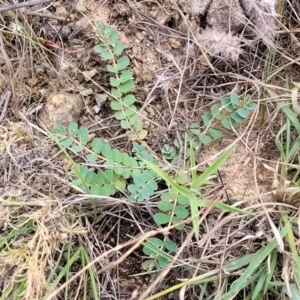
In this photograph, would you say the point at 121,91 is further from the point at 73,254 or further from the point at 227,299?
the point at 227,299

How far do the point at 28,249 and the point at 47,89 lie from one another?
0.57m

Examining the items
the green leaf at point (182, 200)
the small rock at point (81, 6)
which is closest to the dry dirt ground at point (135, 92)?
the small rock at point (81, 6)

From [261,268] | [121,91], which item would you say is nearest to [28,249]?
[121,91]

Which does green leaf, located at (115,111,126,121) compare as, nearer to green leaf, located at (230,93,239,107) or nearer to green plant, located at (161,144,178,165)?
green plant, located at (161,144,178,165)

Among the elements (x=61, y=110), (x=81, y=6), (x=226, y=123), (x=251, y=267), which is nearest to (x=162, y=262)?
(x=251, y=267)

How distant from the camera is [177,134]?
1551 millimetres

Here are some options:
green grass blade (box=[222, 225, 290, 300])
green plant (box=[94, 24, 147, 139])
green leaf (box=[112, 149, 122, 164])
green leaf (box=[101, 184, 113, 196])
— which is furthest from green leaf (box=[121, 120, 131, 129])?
green grass blade (box=[222, 225, 290, 300])

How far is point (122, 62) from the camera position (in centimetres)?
154

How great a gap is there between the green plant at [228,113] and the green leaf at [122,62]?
12.4 inches

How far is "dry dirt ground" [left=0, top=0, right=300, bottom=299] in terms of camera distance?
4.90 feet

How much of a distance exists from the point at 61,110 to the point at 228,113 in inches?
22.3

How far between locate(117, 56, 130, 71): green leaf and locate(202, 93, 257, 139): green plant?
315 mm

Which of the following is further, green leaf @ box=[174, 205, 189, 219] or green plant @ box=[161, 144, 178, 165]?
green plant @ box=[161, 144, 178, 165]

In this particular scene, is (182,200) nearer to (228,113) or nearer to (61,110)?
(228,113)
